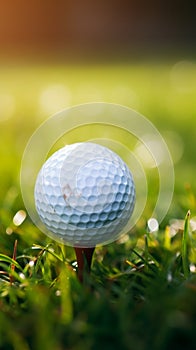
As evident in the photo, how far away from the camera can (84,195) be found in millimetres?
2146

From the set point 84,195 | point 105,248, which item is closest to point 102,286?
point 84,195

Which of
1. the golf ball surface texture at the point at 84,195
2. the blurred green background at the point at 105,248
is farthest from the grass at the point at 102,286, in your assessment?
the golf ball surface texture at the point at 84,195

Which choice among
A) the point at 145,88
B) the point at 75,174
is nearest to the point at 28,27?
the point at 145,88

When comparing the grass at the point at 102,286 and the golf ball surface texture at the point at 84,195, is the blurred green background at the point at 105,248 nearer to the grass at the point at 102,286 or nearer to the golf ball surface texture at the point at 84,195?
the grass at the point at 102,286

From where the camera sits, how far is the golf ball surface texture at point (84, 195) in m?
2.17

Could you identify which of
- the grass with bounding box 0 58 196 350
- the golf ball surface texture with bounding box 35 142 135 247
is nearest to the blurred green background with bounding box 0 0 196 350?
the grass with bounding box 0 58 196 350

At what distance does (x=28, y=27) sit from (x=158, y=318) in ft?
62.6

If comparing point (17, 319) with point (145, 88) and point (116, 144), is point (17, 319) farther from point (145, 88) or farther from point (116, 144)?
point (145, 88)

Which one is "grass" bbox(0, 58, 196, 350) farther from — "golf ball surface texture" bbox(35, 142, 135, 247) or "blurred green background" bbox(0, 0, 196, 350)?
"golf ball surface texture" bbox(35, 142, 135, 247)

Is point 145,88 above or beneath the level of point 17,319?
above

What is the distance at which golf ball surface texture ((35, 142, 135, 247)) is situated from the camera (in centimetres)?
217

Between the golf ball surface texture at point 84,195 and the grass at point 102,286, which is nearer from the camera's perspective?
the grass at point 102,286

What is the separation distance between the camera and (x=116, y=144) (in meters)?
4.67

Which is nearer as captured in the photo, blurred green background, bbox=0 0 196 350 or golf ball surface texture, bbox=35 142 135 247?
blurred green background, bbox=0 0 196 350
